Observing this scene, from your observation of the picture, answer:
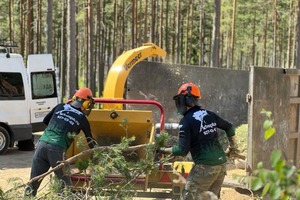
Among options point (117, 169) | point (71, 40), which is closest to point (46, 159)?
point (117, 169)

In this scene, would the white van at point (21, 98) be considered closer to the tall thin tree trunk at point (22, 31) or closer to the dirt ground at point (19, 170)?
the dirt ground at point (19, 170)

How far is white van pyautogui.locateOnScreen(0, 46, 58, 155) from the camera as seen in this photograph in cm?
1398

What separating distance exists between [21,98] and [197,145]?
936 centimetres

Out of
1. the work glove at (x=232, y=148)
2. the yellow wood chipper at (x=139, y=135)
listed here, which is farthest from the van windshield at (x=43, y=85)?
the work glove at (x=232, y=148)

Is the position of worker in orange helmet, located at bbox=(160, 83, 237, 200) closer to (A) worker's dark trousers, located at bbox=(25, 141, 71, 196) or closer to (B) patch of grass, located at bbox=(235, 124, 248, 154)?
(A) worker's dark trousers, located at bbox=(25, 141, 71, 196)

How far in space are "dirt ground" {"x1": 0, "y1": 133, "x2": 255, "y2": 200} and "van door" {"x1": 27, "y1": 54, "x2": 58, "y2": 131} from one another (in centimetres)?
99

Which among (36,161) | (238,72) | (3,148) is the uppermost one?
(238,72)

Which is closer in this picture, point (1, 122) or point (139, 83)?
point (139, 83)

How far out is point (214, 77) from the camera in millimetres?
12312

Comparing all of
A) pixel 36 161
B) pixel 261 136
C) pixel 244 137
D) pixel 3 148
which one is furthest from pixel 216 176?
pixel 3 148

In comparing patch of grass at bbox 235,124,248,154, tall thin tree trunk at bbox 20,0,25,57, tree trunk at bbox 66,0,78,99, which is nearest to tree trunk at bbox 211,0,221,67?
tree trunk at bbox 66,0,78,99

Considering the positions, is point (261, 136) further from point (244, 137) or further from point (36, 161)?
point (244, 137)

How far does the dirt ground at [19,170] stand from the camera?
8.53 metres

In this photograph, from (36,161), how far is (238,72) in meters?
7.00
